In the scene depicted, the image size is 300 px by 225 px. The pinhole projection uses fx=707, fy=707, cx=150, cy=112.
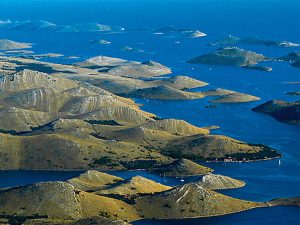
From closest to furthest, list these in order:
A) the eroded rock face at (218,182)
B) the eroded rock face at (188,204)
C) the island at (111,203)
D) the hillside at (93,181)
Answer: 1. the island at (111,203)
2. the eroded rock face at (188,204)
3. the hillside at (93,181)
4. the eroded rock face at (218,182)

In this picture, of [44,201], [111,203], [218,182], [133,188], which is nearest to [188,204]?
[133,188]

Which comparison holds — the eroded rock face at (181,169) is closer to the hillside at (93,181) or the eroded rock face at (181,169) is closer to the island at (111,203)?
the hillside at (93,181)

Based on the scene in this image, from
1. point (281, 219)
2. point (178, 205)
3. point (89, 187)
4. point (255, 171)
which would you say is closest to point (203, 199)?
point (178, 205)

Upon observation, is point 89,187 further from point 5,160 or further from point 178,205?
point 5,160

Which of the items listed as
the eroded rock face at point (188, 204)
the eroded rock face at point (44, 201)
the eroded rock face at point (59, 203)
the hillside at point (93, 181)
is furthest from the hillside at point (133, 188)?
the eroded rock face at point (44, 201)

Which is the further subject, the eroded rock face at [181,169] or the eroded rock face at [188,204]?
the eroded rock face at [181,169]

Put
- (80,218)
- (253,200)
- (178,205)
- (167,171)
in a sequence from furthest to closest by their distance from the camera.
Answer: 1. (167,171)
2. (253,200)
3. (178,205)
4. (80,218)

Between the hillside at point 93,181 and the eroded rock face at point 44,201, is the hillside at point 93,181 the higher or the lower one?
the lower one

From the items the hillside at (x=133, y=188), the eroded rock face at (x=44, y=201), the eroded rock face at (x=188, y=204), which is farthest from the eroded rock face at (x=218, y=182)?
the eroded rock face at (x=44, y=201)

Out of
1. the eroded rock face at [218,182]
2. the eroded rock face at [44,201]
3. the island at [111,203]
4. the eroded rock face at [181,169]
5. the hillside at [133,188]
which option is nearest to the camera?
the island at [111,203]

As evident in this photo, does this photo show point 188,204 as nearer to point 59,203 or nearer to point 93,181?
point 93,181

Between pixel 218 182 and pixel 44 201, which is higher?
pixel 44 201
